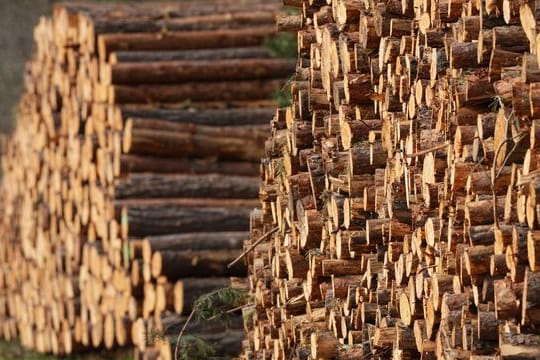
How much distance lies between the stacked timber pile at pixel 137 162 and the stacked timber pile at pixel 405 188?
256 cm

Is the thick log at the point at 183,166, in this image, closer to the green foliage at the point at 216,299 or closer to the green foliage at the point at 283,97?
the green foliage at the point at 283,97

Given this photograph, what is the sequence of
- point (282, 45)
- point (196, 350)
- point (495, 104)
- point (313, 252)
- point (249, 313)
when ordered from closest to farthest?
point (495, 104) → point (313, 252) → point (249, 313) → point (196, 350) → point (282, 45)

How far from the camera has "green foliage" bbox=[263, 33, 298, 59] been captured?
12.1 meters

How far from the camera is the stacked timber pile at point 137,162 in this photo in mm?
10539

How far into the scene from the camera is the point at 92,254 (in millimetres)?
11625

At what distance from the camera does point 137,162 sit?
1118cm

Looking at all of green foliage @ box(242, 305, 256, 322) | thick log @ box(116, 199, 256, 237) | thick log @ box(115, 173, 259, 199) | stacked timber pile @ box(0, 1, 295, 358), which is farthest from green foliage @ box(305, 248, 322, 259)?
thick log @ box(115, 173, 259, 199)

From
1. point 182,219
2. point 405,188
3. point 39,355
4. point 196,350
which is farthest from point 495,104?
point 39,355

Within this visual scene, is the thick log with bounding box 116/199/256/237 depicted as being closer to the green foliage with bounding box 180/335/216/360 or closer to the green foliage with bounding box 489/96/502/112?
the green foliage with bounding box 180/335/216/360

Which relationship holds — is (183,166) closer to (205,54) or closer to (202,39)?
(205,54)

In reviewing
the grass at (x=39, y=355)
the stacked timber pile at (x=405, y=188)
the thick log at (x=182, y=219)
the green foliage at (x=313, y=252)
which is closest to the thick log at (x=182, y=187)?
the thick log at (x=182, y=219)

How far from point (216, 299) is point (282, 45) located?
420 centimetres

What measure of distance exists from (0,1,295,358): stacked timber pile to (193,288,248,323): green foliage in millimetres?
1038

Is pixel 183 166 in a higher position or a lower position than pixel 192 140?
lower
